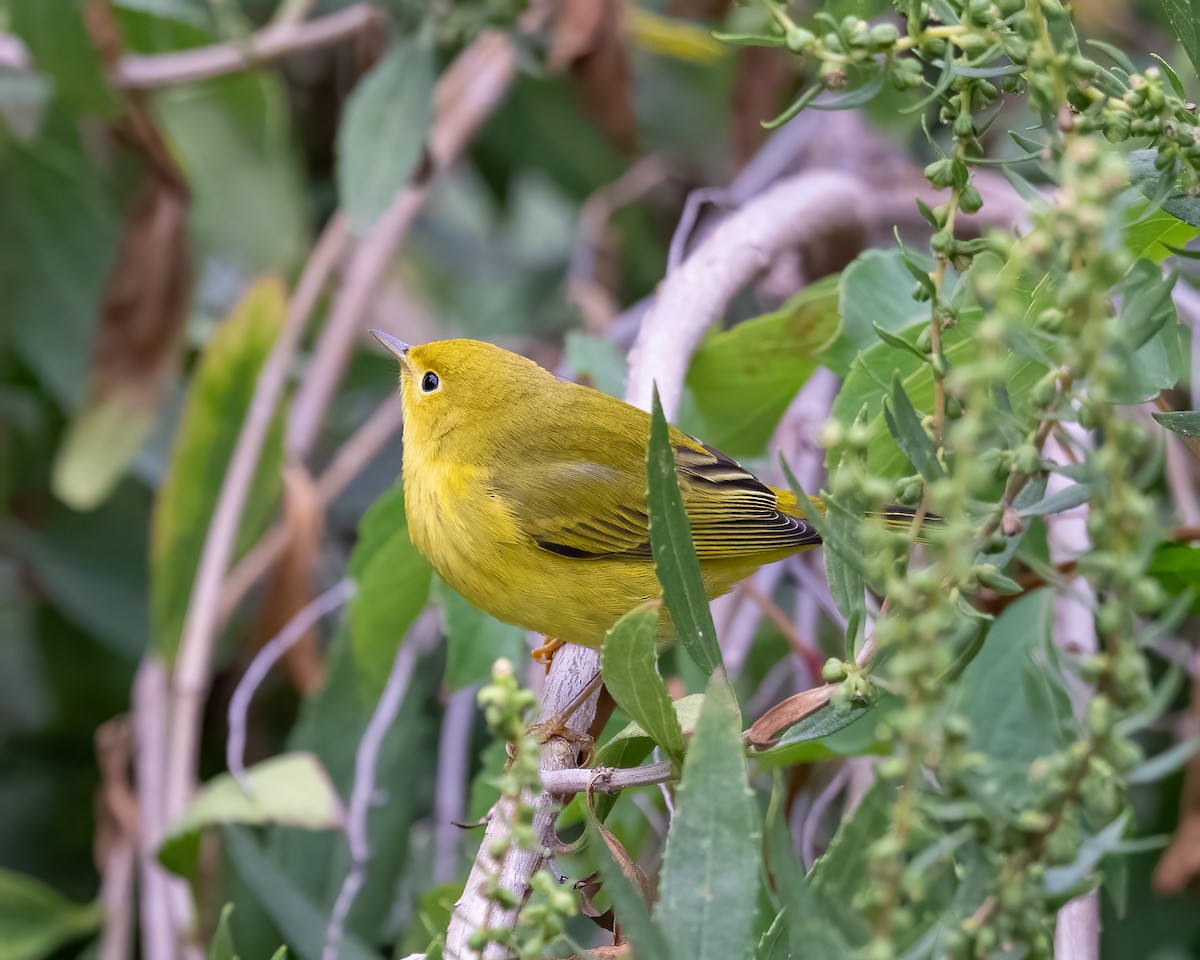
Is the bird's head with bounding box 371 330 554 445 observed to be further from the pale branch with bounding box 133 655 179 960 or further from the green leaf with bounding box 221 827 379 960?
the green leaf with bounding box 221 827 379 960

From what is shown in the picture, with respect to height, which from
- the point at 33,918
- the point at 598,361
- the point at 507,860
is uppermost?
the point at 507,860

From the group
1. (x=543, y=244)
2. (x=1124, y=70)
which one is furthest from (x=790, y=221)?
(x=543, y=244)

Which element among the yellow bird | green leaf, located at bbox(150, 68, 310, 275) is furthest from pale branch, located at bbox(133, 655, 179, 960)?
green leaf, located at bbox(150, 68, 310, 275)

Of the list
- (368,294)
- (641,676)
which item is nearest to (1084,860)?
(641,676)

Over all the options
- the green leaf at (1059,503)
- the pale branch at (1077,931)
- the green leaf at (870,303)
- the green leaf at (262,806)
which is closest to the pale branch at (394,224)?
the green leaf at (262,806)

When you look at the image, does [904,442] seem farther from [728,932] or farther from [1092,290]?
[728,932]

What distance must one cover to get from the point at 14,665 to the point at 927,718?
12.3 ft

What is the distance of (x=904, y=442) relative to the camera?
1.20m

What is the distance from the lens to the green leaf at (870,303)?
215cm

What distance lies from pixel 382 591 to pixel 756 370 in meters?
0.90

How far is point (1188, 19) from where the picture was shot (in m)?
1.61

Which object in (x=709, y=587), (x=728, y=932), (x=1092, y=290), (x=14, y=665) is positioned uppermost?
(x=1092, y=290)

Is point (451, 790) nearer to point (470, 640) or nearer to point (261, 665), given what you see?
point (470, 640)

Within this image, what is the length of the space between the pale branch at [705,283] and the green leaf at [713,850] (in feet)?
3.58
